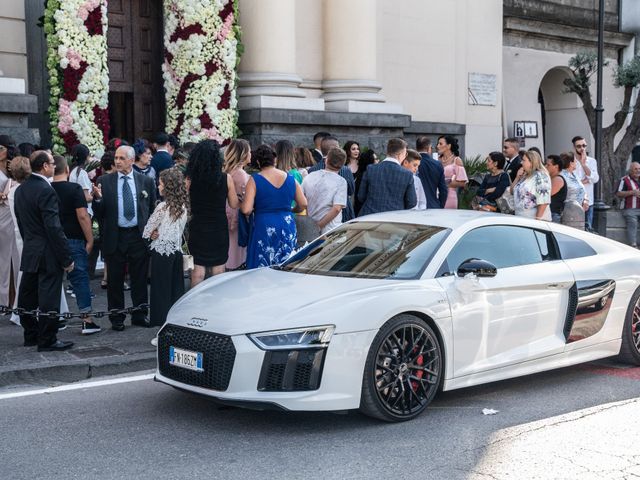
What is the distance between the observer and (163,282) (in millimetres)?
9461

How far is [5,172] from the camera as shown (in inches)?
426

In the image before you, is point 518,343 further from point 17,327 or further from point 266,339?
point 17,327

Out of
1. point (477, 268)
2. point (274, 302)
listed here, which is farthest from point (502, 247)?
point (274, 302)

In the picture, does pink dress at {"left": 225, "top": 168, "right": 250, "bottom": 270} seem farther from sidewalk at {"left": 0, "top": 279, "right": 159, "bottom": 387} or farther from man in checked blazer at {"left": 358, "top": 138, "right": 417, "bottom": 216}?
man in checked blazer at {"left": 358, "top": 138, "right": 417, "bottom": 216}

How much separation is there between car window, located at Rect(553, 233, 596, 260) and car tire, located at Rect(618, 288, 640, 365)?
0.58 m

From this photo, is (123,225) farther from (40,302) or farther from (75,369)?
(75,369)

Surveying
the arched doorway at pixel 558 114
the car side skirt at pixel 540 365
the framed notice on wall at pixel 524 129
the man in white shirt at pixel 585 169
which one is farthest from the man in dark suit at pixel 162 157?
the arched doorway at pixel 558 114

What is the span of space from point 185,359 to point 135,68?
11.1m

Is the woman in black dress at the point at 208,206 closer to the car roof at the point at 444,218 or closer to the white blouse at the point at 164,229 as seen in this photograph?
the white blouse at the point at 164,229

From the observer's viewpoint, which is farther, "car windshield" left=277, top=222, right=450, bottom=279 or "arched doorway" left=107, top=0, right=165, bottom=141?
"arched doorway" left=107, top=0, right=165, bottom=141

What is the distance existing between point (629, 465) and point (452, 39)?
16921 mm

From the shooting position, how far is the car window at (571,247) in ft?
26.1

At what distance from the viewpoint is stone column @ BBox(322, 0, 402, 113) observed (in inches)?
722

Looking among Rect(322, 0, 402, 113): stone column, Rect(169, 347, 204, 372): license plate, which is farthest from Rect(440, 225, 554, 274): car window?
Rect(322, 0, 402, 113): stone column
